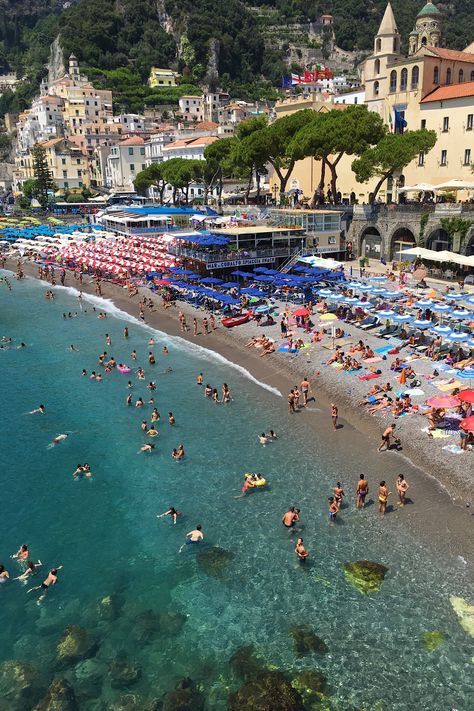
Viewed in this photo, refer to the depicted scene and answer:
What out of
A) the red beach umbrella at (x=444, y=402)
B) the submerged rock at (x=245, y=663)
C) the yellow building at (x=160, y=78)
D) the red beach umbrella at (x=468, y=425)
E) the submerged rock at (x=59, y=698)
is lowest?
the submerged rock at (x=59, y=698)

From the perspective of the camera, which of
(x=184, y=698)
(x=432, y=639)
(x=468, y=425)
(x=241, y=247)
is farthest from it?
(x=241, y=247)

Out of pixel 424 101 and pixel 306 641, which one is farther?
pixel 424 101

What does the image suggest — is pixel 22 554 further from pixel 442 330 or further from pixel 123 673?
pixel 442 330

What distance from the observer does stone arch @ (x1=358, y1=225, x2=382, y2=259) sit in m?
50.8

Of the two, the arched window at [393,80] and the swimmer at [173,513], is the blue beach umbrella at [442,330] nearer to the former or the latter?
the swimmer at [173,513]

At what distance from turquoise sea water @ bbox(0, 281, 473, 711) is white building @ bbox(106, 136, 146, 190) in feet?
318

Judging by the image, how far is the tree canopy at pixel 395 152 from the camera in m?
46.1

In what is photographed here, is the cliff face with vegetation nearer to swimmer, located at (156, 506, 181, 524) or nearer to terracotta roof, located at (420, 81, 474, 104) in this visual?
terracotta roof, located at (420, 81, 474, 104)

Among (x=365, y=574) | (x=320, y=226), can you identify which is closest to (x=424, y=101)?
(x=320, y=226)

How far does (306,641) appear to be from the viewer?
13.1 meters

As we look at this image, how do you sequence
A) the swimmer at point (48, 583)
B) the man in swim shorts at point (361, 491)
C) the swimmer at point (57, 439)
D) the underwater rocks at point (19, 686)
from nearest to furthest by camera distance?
the underwater rocks at point (19, 686), the swimmer at point (48, 583), the man in swim shorts at point (361, 491), the swimmer at point (57, 439)

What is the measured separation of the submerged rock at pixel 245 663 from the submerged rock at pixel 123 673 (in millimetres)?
2214

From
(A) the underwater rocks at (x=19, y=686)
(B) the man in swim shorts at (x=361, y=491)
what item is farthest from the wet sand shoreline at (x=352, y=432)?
(A) the underwater rocks at (x=19, y=686)

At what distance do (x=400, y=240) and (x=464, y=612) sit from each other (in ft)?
131
